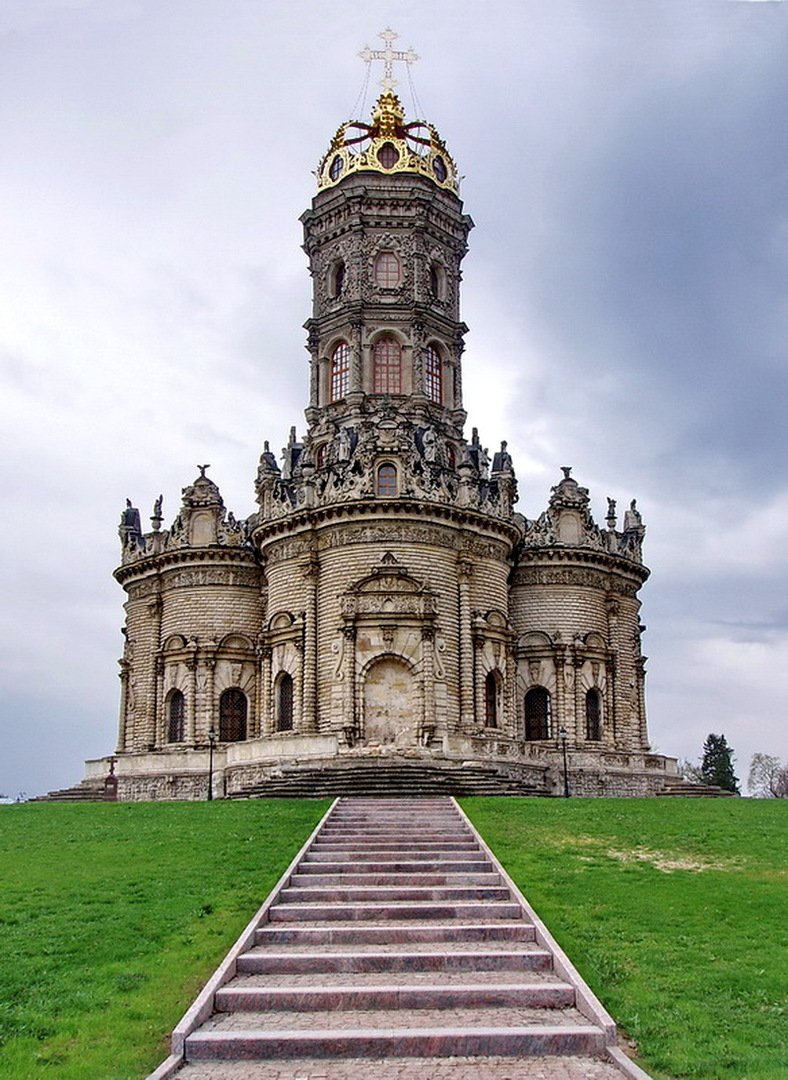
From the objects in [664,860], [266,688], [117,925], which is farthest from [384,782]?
[117,925]

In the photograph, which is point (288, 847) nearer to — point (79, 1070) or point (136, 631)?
point (79, 1070)

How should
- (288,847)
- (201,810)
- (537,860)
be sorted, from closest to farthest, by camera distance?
(537,860) → (288,847) → (201,810)

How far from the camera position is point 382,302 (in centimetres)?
5438

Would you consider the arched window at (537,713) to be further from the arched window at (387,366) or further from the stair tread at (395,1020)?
the stair tread at (395,1020)

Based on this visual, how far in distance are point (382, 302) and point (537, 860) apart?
A: 3780 cm

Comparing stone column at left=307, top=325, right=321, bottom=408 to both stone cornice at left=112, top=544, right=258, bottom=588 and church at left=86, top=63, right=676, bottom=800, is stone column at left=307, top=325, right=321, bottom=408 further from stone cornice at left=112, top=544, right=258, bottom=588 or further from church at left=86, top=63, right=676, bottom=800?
stone cornice at left=112, top=544, right=258, bottom=588

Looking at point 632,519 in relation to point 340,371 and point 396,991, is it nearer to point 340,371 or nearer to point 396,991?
point 340,371

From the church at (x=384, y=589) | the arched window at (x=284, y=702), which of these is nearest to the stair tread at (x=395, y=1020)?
the church at (x=384, y=589)

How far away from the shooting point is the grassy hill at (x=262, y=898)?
36.3ft

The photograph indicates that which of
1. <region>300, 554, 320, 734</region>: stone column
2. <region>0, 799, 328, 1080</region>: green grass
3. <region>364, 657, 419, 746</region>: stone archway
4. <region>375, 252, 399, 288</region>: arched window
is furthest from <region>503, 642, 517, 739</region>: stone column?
<region>0, 799, 328, 1080</region>: green grass

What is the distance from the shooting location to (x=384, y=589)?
146 ft

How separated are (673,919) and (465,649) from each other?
29413 mm

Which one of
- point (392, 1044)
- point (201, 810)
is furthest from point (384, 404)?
point (392, 1044)

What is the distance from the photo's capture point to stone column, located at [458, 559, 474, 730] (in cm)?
4494
